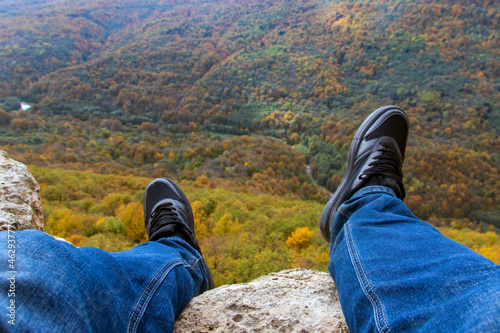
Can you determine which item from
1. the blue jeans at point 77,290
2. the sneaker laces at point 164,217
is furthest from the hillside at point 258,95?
the blue jeans at point 77,290

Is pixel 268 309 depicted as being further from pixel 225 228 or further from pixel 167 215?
pixel 225 228

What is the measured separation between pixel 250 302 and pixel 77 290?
92 cm

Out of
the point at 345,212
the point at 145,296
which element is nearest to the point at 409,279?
the point at 345,212

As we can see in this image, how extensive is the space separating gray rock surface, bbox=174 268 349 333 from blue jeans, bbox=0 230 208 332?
0.56 feet

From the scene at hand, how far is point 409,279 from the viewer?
0.90 meters

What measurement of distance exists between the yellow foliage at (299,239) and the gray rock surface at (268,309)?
6120mm

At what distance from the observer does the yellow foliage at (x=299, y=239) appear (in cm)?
739

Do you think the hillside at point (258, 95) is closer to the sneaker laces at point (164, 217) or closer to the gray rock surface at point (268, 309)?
the sneaker laces at point (164, 217)

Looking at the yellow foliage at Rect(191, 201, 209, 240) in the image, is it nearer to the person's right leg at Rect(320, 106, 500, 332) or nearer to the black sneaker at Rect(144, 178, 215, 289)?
the black sneaker at Rect(144, 178, 215, 289)

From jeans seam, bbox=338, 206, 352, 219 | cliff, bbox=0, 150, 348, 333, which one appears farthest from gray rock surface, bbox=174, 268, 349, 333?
jeans seam, bbox=338, 206, 352, 219

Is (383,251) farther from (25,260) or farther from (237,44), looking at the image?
(237,44)

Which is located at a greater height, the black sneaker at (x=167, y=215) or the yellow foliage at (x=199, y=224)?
the black sneaker at (x=167, y=215)

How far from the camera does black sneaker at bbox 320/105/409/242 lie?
6.44ft

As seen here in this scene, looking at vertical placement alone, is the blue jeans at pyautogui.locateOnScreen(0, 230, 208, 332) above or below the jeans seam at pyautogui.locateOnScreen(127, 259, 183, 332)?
above
